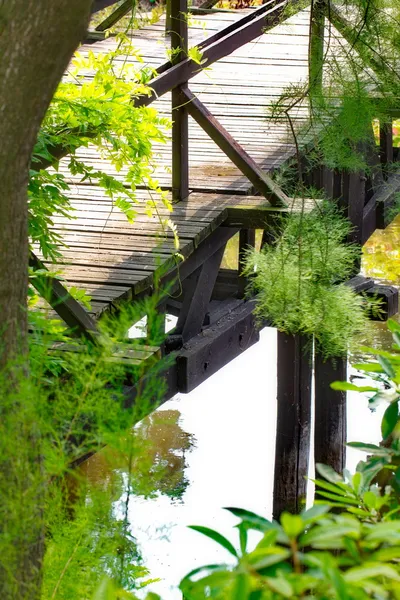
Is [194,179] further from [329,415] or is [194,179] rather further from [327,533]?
[327,533]

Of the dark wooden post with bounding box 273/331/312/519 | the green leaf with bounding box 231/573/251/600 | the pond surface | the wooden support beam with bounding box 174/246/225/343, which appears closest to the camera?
the green leaf with bounding box 231/573/251/600

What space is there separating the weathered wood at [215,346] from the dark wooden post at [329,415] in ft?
1.52

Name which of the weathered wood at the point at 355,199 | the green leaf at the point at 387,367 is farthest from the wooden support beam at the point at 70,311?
the weathered wood at the point at 355,199

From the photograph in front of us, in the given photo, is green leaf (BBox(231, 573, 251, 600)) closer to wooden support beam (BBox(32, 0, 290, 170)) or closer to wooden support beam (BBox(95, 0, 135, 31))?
wooden support beam (BBox(32, 0, 290, 170))

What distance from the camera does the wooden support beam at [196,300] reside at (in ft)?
18.5

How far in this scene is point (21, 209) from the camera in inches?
82.7

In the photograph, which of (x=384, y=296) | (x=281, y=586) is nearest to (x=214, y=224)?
(x=384, y=296)

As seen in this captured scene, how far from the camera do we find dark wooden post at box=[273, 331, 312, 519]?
6070 millimetres

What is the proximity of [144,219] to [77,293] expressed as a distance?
1799 millimetres

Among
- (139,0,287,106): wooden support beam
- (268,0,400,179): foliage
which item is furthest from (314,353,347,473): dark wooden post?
(139,0,287,106): wooden support beam

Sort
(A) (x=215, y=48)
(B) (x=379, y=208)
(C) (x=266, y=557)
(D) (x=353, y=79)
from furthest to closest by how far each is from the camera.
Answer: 1. (B) (x=379, y=208)
2. (A) (x=215, y=48)
3. (D) (x=353, y=79)
4. (C) (x=266, y=557)

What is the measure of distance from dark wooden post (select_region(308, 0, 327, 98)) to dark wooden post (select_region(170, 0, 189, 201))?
0.68m

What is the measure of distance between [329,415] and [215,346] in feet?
3.05

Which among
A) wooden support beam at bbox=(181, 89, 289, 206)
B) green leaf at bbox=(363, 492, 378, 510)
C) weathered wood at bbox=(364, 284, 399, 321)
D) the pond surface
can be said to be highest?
wooden support beam at bbox=(181, 89, 289, 206)
